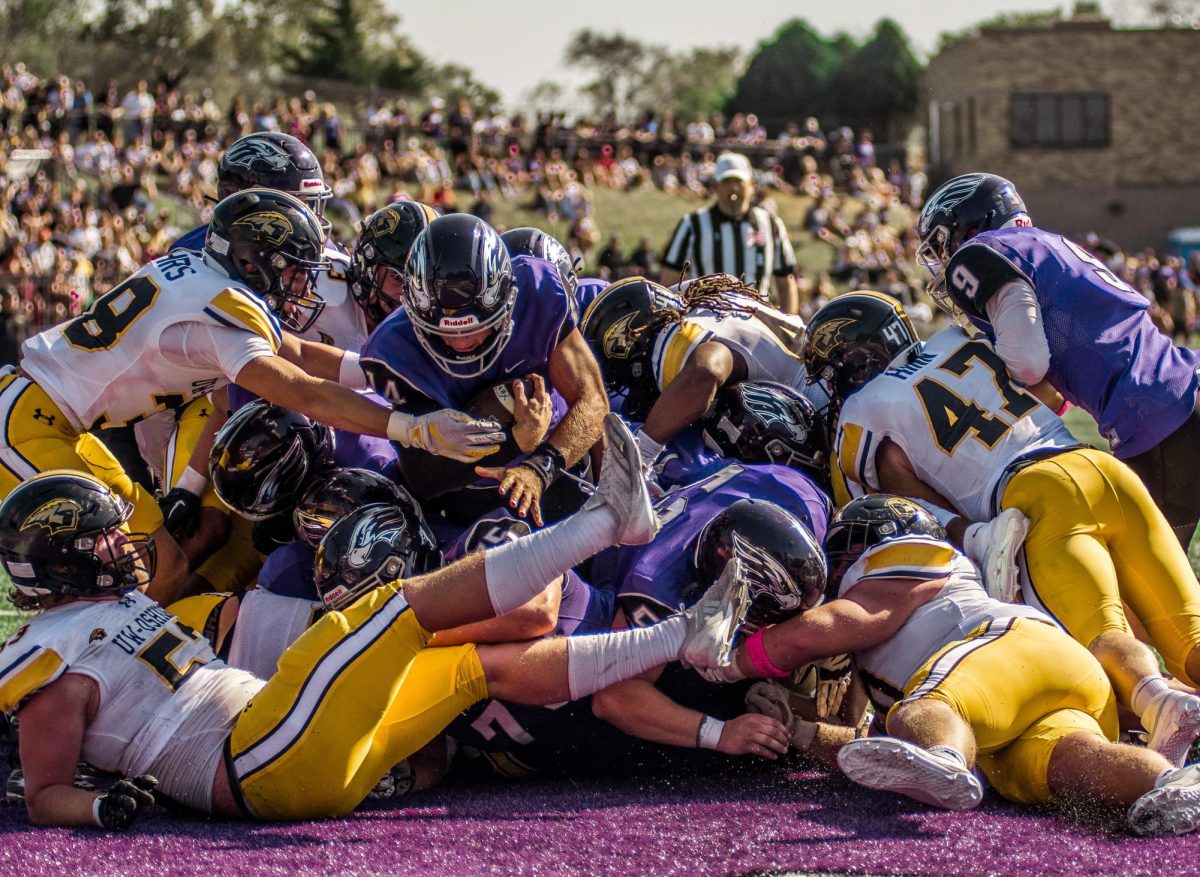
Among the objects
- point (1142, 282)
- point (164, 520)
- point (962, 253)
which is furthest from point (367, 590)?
point (1142, 282)

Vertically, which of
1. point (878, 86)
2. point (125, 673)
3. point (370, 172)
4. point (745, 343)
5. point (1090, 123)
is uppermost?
point (878, 86)

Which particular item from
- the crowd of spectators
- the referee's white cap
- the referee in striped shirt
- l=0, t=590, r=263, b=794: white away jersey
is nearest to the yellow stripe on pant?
l=0, t=590, r=263, b=794: white away jersey

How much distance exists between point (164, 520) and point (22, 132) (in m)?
17.5

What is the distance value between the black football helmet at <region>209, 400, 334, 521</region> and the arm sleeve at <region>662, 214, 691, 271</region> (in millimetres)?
4745

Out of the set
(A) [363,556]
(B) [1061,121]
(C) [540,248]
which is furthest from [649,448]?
(B) [1061,121]

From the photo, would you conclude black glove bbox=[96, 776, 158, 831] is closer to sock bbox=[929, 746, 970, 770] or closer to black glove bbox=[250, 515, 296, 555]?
black glove bbox=[250, 515, 296, 555]

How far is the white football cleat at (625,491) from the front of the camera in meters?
3.47

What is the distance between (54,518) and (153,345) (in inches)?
46.2

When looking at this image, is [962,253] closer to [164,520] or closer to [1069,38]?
[164,520]

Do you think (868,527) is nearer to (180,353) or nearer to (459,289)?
(459,289)

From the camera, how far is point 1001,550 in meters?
4.05

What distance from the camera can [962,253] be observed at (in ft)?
15.6

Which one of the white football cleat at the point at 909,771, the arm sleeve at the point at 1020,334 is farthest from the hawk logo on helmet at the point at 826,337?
the white football cleat at the point at 909,771

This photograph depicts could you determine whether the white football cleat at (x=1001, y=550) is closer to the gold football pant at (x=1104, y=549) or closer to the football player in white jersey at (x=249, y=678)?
the gold football pant at (x=1104, y=549)
